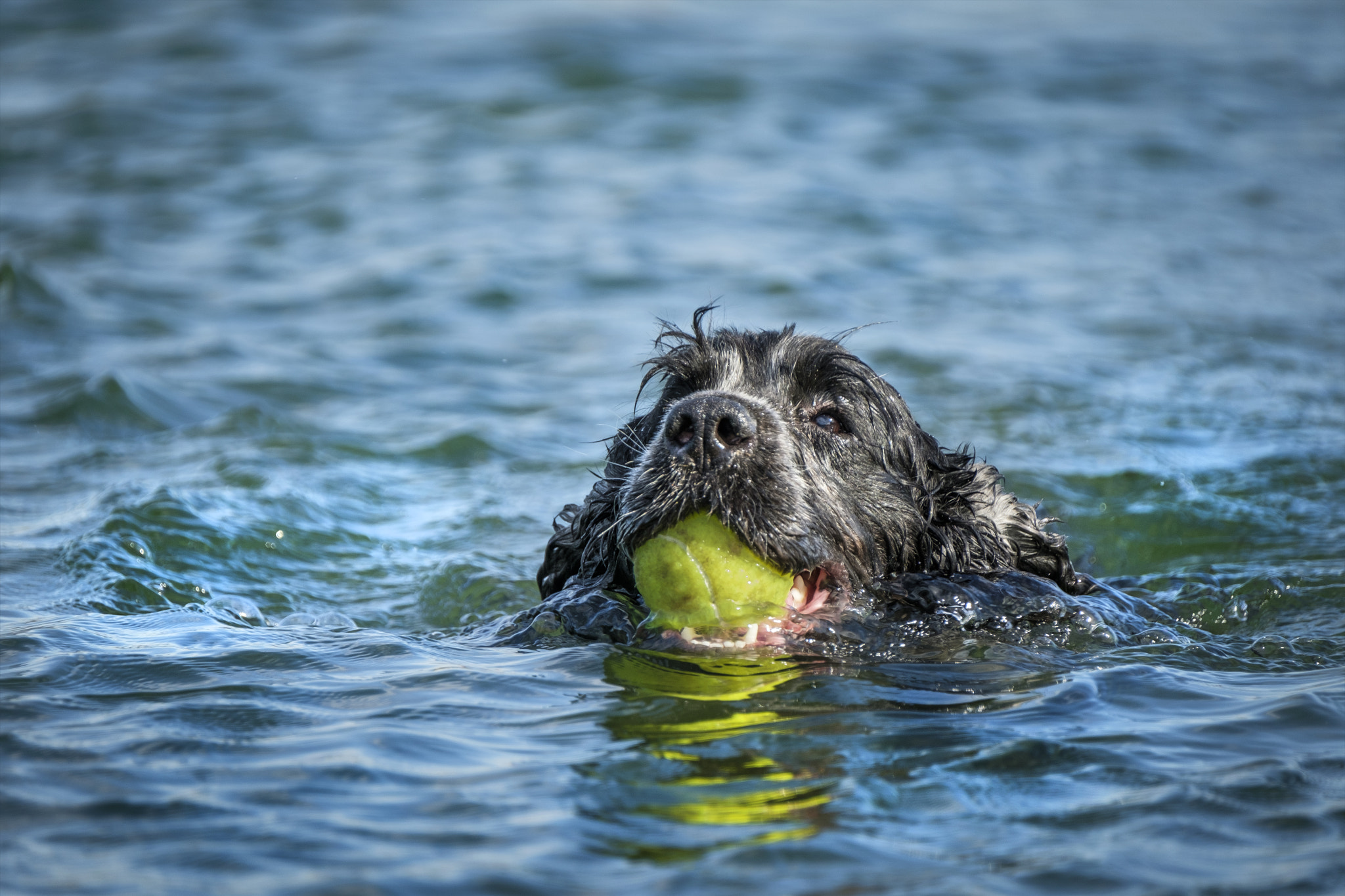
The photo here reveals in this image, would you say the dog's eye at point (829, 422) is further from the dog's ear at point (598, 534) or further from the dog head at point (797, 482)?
the dog's ear at point (598, 534)

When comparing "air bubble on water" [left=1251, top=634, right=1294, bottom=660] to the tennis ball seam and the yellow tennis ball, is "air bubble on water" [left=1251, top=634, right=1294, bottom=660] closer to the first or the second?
the yellow tennis ball

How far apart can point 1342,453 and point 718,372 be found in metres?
5.11

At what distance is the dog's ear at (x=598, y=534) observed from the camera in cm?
566

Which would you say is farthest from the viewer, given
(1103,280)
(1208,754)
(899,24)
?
(899,24)

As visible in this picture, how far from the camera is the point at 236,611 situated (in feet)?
20.5

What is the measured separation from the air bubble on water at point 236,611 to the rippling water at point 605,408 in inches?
1.3

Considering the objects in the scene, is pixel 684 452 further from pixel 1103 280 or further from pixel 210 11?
pixel 210 11

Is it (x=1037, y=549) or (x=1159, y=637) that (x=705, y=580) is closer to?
(x=1037, y=549)

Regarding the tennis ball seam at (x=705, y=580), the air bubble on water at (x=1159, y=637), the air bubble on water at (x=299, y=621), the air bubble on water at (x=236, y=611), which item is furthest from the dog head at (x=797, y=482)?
the air bubble on water at (x=236, y=611)

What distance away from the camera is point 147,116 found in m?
18.2

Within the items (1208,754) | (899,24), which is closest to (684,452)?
(1208,754)

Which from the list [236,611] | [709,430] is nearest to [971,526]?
[709,430]

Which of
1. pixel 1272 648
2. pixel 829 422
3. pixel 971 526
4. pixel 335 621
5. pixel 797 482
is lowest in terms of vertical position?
pixel 1272 648

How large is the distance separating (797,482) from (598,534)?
0.96 meters
